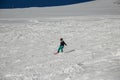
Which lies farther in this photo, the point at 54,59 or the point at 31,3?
the point at 31,3

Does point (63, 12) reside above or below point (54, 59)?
below

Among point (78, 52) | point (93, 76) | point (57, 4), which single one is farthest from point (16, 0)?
point (93, 76)

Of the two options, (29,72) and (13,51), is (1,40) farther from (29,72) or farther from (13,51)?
(29,72)

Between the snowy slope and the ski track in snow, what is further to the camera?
the snowy slope

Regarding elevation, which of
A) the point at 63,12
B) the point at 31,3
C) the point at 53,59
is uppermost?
the point at 31,3

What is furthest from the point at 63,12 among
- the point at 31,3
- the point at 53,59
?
the point at 53,59

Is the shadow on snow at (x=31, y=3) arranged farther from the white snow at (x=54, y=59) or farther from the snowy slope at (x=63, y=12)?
the white snow at (x=54, y=59)

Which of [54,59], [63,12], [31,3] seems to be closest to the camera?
[54,59]

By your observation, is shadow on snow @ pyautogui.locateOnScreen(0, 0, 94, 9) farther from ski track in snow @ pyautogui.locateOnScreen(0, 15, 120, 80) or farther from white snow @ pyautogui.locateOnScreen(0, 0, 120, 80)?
white snow @ pyautogui.locateOnScreen(0, 0, 120, 80)

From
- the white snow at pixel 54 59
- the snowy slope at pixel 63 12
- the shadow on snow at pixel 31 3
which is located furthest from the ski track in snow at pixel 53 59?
the shadow on snow at pixel 31 3

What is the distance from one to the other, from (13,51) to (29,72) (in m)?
7.21

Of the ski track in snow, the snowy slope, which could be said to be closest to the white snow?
the ski track in snow

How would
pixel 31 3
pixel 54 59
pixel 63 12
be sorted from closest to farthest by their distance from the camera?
pixel 54 59 < pixel 63 12 < pixel 31 3

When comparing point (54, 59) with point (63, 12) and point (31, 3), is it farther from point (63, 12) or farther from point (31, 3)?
point (31, 3)
